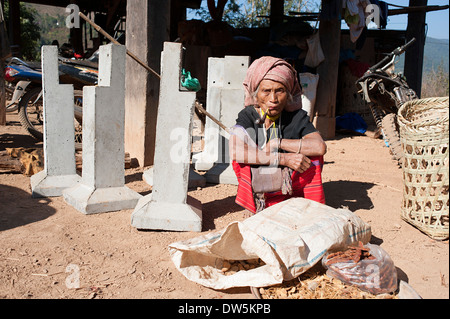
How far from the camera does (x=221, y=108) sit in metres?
4.06

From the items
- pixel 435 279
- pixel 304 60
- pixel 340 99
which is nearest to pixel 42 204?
pixel 435 279

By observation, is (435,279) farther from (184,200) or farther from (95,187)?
(95,187)

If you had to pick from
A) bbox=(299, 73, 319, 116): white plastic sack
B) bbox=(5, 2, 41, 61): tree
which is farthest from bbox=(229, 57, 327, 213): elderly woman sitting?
bbox=(5, 2, 41, 61): tree

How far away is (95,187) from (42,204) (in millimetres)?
559

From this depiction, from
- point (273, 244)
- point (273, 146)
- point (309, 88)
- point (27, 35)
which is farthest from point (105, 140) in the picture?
point (27, 35)

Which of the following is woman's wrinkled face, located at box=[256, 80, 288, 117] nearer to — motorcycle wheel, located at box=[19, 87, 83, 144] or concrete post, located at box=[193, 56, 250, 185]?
concrete post, located at box=[193, 56, 250, 185]

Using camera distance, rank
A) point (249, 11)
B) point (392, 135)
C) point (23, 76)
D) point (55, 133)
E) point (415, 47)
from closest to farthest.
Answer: point (55, 133) < point (392, 135) < point (23, 76) < point (415, 47) < point (249, 11)

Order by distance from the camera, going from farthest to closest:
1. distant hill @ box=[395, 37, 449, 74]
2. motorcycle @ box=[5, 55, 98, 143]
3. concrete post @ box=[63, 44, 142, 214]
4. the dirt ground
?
motorcycle @ box=[5, 55, 98, 143], distant hill @ box=[395, 37, 449, 74], concrete post @ box=[63, 44, 142, 214], the dirt ground

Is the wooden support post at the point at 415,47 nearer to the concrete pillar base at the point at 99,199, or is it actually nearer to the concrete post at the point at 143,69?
the concrete post at the point at 143,69

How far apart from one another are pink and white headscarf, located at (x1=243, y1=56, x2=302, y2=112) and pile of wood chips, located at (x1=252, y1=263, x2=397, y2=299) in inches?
50.5

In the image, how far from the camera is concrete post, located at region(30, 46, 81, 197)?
11.2 ft

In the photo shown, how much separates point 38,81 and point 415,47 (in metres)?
7.25

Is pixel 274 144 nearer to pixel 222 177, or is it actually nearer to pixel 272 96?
pixel 272 96

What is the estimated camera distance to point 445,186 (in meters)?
2.52
